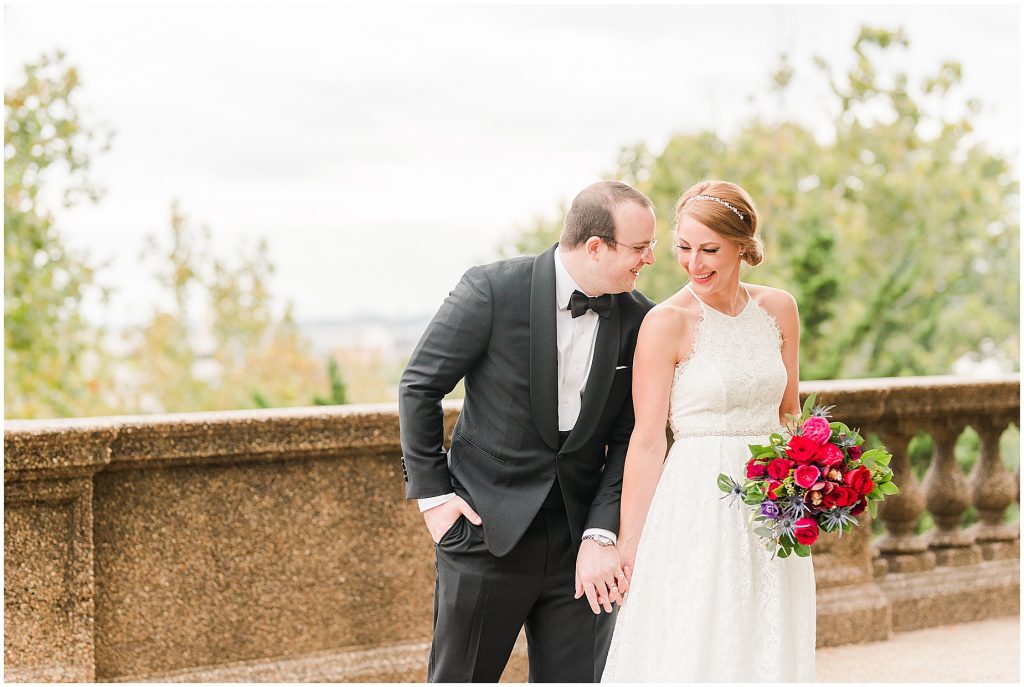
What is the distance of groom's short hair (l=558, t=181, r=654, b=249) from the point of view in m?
2.64

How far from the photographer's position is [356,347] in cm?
1780

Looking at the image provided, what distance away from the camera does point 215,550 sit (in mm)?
3795

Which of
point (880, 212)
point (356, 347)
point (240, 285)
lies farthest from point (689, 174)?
point (240, 285)

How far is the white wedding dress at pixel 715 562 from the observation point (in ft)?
9.63

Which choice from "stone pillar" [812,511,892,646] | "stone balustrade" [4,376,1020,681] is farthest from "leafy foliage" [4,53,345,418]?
"stone pillar" [812,511,892,646]

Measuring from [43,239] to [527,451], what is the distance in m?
9.15

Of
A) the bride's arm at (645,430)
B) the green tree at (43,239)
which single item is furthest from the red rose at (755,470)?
the green tree at (43,239)

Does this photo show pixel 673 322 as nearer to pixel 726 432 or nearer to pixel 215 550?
pixel 726 432

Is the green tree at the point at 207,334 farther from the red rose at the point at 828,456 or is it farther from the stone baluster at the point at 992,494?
the red rose at the point at 828,456

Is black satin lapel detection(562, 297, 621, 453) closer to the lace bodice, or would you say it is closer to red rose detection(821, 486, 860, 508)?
the lace bodice

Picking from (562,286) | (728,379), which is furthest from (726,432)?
(562,286)

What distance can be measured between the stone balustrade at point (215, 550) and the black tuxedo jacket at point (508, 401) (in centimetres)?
114

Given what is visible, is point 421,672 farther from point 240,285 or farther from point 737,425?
point 240,285

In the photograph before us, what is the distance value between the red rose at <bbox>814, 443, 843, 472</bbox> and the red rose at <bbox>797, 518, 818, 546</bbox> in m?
0.15
